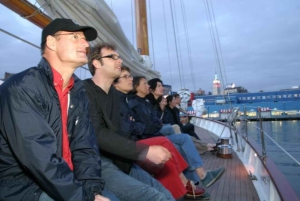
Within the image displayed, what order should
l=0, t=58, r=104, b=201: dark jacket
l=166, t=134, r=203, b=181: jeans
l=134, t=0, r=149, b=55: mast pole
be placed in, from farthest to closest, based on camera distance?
1. l=134, t=0, r=149, b=55: mast pole
2. l=166, t=134, r=203, b=181: jeans
3. l=0, t=58, r=104, b=201: dark jacket

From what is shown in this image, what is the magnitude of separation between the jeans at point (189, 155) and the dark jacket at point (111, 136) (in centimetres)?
92

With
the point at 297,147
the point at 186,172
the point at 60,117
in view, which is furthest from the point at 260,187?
the point at 297,147

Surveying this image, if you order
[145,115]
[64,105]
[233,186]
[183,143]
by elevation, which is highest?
[64,105]

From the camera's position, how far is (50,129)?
1.14 metres

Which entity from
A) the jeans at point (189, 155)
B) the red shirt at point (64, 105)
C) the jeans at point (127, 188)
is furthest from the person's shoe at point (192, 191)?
the red shirt at point (64, 105)

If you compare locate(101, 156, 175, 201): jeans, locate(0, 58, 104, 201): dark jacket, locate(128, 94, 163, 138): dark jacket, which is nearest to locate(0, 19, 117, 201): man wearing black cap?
locate(0, 58, 104, 201): dark jacket

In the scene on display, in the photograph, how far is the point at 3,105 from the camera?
108 cm

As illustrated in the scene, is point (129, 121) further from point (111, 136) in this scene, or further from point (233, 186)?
point (233, 186)

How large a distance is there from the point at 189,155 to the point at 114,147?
1222 millimetres

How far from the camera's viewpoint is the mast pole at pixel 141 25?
605 cm

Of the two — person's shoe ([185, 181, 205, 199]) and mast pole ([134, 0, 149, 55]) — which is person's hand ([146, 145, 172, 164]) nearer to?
person's shoe ([185, 181, 205, 199])

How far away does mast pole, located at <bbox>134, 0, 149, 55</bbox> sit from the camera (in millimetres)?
6051

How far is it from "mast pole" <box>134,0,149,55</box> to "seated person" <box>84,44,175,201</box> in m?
3.96

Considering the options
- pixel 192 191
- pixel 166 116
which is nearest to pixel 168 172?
pixel 192 191
